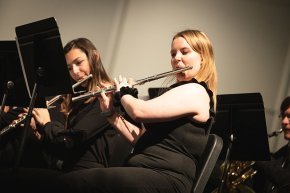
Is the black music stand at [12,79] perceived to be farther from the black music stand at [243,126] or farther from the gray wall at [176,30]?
the gray wall at [176,30]

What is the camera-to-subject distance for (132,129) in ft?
7.01

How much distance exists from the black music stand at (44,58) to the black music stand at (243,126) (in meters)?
1.04

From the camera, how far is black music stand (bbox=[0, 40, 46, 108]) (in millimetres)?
2057

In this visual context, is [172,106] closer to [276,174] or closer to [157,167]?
[157,167]

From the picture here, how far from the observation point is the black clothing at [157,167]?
4.41ft

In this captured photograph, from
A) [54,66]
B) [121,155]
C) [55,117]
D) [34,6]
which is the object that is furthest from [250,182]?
[34,6]

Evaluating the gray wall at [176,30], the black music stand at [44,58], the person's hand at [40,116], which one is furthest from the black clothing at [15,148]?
the gray wall at [176,30]

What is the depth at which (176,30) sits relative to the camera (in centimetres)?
358

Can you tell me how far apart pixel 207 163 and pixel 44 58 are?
916mm

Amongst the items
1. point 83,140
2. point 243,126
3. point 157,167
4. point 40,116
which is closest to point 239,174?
point 243,126

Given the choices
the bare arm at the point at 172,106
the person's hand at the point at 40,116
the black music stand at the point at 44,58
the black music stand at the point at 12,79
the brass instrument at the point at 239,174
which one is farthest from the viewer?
the brass instrument at the point at 239,174

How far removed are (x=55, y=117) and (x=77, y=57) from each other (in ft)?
1.39

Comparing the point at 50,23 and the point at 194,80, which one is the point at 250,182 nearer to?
the point at 194,80

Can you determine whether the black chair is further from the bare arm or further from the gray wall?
the gray wall
